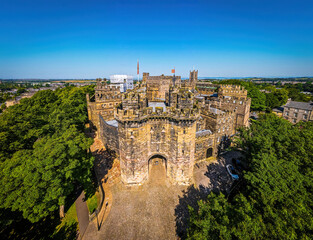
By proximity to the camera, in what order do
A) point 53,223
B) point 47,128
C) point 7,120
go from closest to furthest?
point 53,223
point 7,120
point 47,128

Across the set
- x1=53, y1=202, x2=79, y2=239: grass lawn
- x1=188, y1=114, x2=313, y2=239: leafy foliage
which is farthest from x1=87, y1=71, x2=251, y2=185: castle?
x1=188, y1=114, x2=313, y2=239: leafy foliage

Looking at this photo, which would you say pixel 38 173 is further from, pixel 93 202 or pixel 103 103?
pixel 103 103

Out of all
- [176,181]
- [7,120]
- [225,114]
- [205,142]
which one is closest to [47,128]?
[7,120]

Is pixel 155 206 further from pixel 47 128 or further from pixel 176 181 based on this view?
pixel 47 128

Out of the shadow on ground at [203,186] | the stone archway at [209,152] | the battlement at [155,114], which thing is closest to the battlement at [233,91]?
the shadow on ground at [203,186]

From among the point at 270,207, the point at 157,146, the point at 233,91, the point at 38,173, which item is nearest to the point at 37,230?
the point at 38,173

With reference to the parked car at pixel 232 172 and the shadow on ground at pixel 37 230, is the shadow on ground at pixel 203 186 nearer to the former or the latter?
the parked car at pixel 232 172
